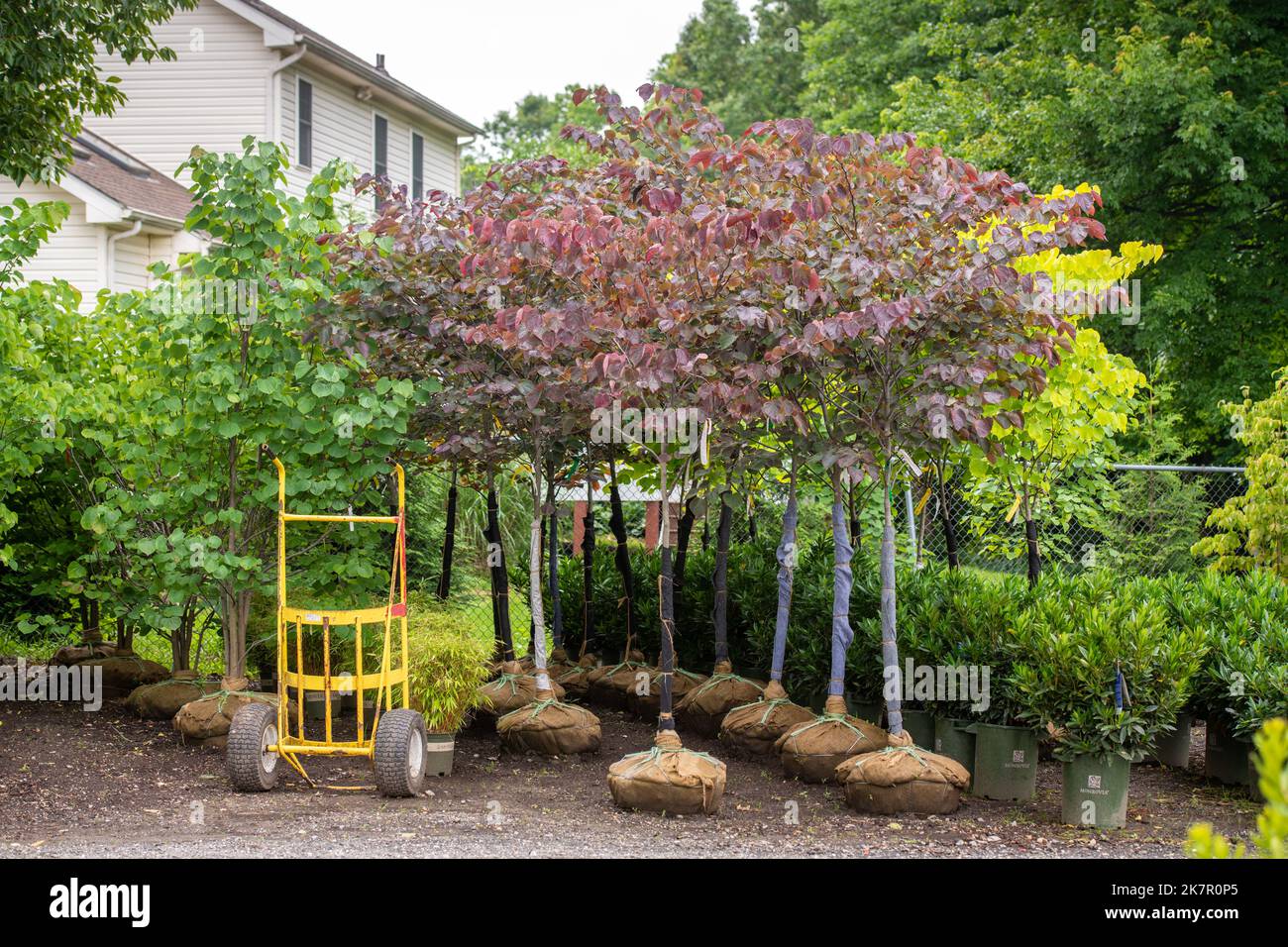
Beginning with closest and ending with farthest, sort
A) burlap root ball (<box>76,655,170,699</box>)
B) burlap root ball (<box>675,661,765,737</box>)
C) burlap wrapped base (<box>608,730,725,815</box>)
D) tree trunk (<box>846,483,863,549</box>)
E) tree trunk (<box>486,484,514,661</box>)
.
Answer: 1. burlap wrapped base (<box>608,730,725,815</box>)
2. burlap root ball (<box>675,661,765,737</box>)
3. tree trunk (<box>846,483,863,549</box>)
4. tree trunk (<box>486,484,514,661</box>)
5. burlap root ball (<box>76,655,170,699</box>)

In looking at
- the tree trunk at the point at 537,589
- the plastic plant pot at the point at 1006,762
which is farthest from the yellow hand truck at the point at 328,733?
the plastic plant pot at the point at 1006,762

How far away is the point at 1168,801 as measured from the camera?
21.9ft

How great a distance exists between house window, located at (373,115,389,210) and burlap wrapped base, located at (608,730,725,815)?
17650 millimetres

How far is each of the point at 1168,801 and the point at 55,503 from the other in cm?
738

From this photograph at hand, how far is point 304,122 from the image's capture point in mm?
19656

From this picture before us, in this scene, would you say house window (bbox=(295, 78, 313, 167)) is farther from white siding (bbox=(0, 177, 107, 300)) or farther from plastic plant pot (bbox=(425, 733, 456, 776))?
plastic plant pot (bbox=(425, 733, 456, 776))

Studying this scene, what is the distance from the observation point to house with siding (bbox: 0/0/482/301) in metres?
18.0

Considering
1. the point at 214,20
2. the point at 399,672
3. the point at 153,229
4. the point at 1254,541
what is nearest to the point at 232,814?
the point at 399,672

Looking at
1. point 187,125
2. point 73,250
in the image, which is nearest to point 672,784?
point 73,250

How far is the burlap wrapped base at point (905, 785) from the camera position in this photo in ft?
19.9

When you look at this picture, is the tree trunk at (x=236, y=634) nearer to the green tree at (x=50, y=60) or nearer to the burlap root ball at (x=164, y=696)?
the burlap root ball at (x=164, y=696)

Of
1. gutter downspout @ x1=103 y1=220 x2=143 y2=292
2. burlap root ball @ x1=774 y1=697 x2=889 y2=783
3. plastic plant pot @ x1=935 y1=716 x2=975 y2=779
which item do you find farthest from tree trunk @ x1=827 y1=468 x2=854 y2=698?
gutter downspout @ x1=103 y1=220 x2=143 y2=292

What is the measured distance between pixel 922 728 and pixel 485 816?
258 cm

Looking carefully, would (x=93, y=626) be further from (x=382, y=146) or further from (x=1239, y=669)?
(x=382, y=146)
